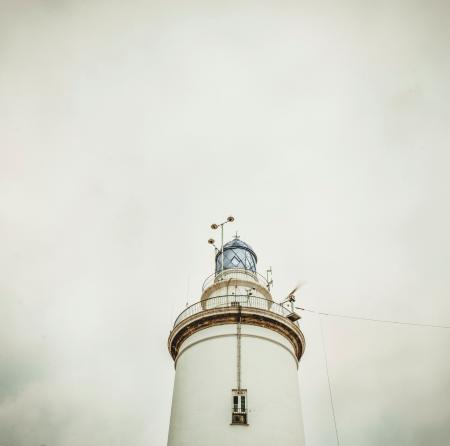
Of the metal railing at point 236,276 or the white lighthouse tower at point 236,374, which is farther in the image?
the metal railing at point 236,276

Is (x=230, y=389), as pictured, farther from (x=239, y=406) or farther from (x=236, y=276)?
(x=236, y=276)

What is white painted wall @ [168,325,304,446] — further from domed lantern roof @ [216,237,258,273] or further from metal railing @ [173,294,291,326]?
domed lantern roof @ [216,237,258,273]

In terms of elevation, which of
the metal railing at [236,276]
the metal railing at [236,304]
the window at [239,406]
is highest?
the metal railing at [236,276]

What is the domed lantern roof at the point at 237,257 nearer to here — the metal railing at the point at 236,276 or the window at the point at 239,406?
the metal railing at the point at 236,276

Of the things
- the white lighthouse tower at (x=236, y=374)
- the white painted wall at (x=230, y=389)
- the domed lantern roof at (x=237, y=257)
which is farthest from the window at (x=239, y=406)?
the domed lantern roof at (x=237, y=257)

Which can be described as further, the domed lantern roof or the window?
the domed lantern roof

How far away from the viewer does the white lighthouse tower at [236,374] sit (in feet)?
46.2

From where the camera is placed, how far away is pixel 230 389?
14.7m

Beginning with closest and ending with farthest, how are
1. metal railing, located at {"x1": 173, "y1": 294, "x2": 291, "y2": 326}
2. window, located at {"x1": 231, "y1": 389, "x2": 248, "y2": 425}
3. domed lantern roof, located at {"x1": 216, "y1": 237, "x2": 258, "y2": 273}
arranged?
window, located at {"x1": 231, "y1": 389, "x2": 248, "y2": 425}, metal railing, located at {"x1": 173, "y1": 294, "x2": 291, "y2": 326}, domed lantern roof, located at {"x1": 216, "y1": 237, "x2": 258, "y2": 273}

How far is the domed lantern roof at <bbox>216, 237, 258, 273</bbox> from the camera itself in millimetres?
22062

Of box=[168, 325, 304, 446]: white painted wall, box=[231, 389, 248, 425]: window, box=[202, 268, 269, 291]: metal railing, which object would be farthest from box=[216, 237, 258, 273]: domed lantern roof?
box=[231, 389, 248, 425]: window

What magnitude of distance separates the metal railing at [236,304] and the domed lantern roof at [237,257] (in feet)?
11.3

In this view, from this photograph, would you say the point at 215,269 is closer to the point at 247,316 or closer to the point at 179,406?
the point at 247,316

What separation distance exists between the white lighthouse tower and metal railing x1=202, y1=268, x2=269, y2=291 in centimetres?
203
